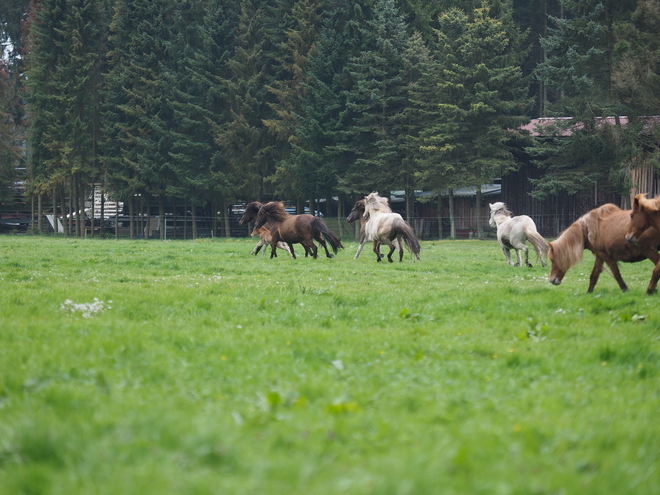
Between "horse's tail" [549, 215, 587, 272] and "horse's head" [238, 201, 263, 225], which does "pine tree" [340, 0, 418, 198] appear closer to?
"horse's head" [238, 201, 263, 225]

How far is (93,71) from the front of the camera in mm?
49500

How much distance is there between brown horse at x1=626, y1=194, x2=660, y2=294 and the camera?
982 centimetres

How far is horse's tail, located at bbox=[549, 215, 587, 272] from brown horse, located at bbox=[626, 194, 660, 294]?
101 centimetres

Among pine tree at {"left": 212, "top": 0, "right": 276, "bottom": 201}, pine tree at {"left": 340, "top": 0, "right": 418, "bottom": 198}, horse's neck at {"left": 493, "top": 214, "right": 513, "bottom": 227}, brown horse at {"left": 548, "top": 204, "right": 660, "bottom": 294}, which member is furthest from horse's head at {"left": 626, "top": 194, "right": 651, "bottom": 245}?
pine tree at {"left": 212, "top": 0, "right": 276, "bottom": 201}

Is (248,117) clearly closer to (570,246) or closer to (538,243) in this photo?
(538,243)

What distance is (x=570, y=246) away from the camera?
36.5 ft

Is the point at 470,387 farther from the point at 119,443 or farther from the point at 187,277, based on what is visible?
the point at 187,277

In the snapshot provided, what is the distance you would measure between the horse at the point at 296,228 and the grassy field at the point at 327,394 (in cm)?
932

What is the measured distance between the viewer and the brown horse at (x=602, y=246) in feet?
34.2

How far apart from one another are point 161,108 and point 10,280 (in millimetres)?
37022

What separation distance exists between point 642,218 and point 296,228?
1107 cm

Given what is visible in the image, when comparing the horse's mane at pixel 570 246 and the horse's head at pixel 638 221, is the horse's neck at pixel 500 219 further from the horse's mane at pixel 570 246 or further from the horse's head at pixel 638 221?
the horse's head at pixel 638 221

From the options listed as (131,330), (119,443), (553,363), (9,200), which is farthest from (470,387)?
(9,200)

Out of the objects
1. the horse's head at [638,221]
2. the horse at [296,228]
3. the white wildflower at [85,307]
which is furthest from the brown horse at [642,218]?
the horse at [296,228]
